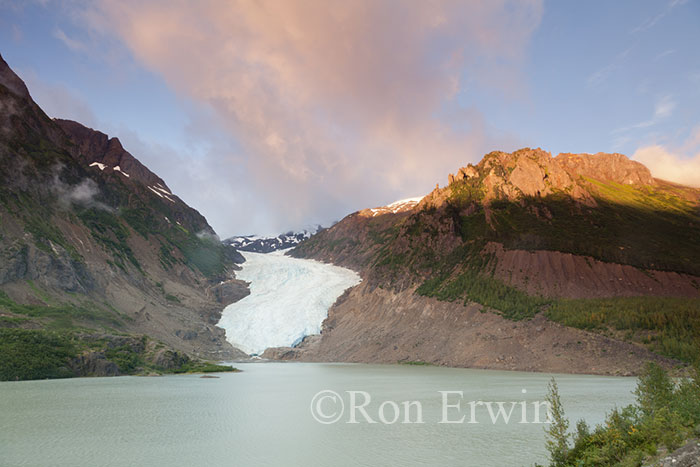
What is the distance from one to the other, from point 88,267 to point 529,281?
275 ft


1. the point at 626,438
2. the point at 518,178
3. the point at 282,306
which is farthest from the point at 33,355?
the point at 518,178

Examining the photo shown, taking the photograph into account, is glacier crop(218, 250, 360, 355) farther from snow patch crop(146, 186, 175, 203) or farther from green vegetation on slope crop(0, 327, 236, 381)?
snow patch crop(146, 186, 175, 203)

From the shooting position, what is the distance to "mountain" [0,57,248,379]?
58.3m

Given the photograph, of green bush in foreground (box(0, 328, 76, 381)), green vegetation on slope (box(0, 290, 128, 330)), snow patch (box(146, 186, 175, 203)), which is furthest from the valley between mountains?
snow patch (box(146, 186, 175, 203))

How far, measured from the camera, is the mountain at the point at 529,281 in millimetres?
63250

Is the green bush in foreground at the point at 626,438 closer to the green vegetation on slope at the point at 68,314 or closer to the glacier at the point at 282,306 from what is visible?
the green vegetation on slope at the point at 68,314

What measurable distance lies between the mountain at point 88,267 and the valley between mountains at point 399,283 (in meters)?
0.35

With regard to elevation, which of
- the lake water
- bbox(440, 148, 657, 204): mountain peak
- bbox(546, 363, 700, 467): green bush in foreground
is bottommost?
the lake water

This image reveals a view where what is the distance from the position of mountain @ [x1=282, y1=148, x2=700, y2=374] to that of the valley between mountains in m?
0.31

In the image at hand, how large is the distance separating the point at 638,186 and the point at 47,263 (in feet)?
537

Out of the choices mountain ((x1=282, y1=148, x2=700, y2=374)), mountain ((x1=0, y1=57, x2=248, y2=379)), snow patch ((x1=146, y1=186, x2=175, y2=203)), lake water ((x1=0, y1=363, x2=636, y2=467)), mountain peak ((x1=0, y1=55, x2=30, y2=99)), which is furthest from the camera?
snow patch ((x1=146, y1=186, x2=175, y2=203))

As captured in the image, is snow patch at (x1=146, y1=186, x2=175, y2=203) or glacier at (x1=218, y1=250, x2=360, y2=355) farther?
snow patch at (x1=146, y1=186, x2=175, y2=203)

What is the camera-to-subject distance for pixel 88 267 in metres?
86.9

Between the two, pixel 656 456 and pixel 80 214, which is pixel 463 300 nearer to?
pixel 656 456
